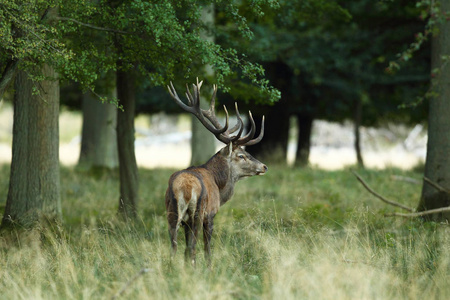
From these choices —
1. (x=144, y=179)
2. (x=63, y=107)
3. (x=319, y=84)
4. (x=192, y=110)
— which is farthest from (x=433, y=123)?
(x=63, y=107)

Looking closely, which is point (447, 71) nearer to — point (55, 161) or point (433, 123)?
point (433, 123)

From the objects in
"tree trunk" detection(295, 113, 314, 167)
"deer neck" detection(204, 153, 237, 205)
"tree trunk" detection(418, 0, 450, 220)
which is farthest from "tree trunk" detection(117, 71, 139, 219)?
"tree trunk" detection(295, 113, 314, 167)

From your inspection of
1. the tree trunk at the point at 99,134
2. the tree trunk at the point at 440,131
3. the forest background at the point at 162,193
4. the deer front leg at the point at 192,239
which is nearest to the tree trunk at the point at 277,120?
the tree trunk at the point at 99,134

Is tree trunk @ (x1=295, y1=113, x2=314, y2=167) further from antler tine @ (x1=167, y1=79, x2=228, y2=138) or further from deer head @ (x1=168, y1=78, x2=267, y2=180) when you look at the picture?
antler tine @ (x1=167, y1=79, x2=228, y2=138)

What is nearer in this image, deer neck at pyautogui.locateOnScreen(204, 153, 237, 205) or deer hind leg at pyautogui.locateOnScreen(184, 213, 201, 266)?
deer hind leg at pyautogui.locateOnScreen(184, 213, 201, 266)

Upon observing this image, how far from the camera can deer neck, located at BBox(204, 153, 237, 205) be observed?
8.31 metres

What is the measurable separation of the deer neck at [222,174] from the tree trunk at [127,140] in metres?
3.00

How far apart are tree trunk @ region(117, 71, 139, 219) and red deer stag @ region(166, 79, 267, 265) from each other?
248 centimetres

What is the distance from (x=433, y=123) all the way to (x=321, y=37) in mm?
11106

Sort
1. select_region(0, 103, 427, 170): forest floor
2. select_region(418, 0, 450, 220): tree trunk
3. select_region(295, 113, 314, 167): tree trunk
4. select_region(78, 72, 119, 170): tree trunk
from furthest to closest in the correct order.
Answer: select_region(0, 103, 427, 170): forest floor → select_region(295, 113, 314, 167): tree trunk → select_region(78, 72, 119, 170): tree trunk → select_region(418, 0, 450, 220): tree trunk

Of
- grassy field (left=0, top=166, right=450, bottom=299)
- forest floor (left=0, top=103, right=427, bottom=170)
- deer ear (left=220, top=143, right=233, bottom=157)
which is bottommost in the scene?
grassy field (left=0, top=166, right=450, bottom=299)

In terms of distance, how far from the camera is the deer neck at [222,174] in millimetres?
8312

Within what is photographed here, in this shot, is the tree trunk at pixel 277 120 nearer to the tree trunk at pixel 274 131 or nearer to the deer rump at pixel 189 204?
the tree trunk at pixel 274 131

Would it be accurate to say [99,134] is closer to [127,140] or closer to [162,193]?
[162,193]
